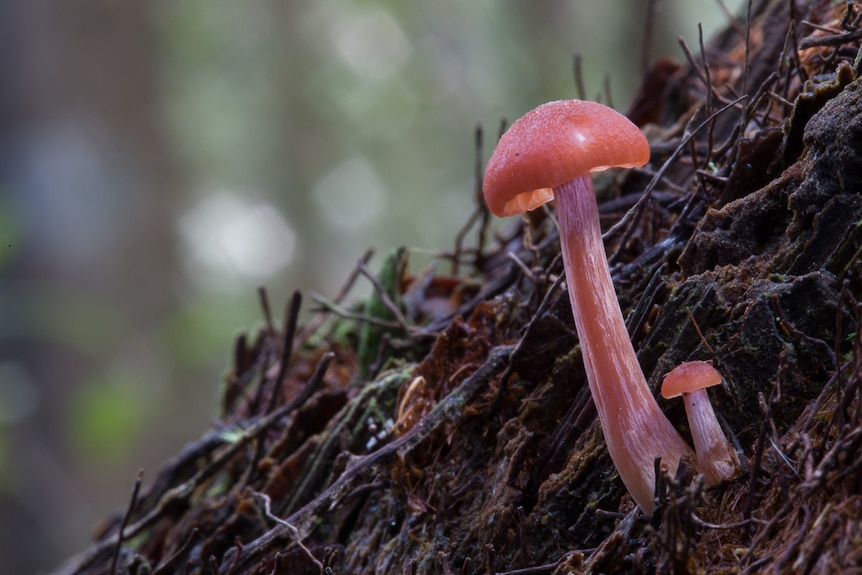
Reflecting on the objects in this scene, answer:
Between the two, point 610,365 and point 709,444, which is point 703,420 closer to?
point 709,444

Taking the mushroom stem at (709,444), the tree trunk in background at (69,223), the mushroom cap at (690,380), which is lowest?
the mushroom stem at (709,444)

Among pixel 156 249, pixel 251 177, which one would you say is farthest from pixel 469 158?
pixel 156 249

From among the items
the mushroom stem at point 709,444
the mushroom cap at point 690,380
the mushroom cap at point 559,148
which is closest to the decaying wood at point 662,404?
the mushroom stem at point 709,444

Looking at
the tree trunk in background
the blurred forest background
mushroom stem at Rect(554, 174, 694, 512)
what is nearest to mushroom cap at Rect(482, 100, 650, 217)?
mushroom stem at Rect(554, 174, 694, 512)

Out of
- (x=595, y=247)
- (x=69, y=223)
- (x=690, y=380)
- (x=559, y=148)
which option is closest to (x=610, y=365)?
(x=690, y=380)

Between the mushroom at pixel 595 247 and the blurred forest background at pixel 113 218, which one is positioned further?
the blurred forest background at pixel 113 218

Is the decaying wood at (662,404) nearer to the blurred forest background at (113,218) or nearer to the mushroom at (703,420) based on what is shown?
the mushroom at (703,420)

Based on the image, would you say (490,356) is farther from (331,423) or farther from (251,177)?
(251,177)
